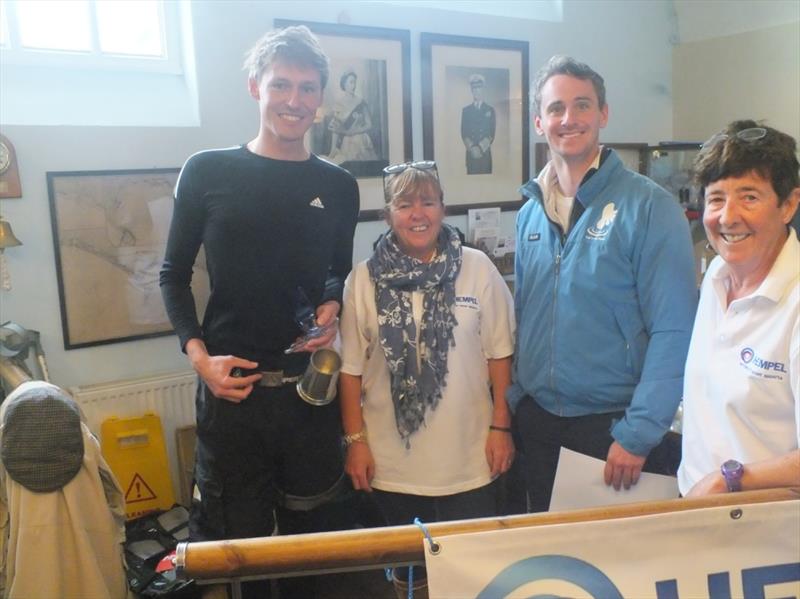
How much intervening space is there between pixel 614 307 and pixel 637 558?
0.69m

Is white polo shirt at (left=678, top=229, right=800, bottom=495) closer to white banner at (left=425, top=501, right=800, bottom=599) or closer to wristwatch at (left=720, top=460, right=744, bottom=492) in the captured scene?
wristwatch at (left=720, top=460, right=744, bottom=492)

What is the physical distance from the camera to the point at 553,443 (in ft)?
5.38

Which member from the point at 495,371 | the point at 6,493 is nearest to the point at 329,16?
the point at 495,371

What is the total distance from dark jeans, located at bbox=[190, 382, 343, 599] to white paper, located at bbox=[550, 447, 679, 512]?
584 millimetres

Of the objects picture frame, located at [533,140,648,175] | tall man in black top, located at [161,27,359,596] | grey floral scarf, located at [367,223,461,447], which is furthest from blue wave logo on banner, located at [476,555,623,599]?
picture frame, located at [533,140,648,175]

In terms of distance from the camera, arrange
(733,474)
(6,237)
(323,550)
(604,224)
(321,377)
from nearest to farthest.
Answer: (323,550) < (733,474) < (604,224) < (321,377) < (6,237)

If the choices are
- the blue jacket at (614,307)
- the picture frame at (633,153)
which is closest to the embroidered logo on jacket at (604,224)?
the blue jacket at (614,307)

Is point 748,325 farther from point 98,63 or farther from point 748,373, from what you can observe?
point 98,63

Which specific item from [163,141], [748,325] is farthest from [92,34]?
[748,325]

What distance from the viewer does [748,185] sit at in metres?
1.17

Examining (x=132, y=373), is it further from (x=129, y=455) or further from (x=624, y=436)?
A: (x=624, y=436)

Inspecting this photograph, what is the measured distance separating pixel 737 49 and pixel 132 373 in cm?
326

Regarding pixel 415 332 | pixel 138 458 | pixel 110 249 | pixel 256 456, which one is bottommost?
pixel 138 458

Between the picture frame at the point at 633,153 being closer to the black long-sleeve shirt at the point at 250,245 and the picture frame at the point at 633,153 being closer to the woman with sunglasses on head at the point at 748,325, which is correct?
the black long-sleeve shirt at the point at 250,245
